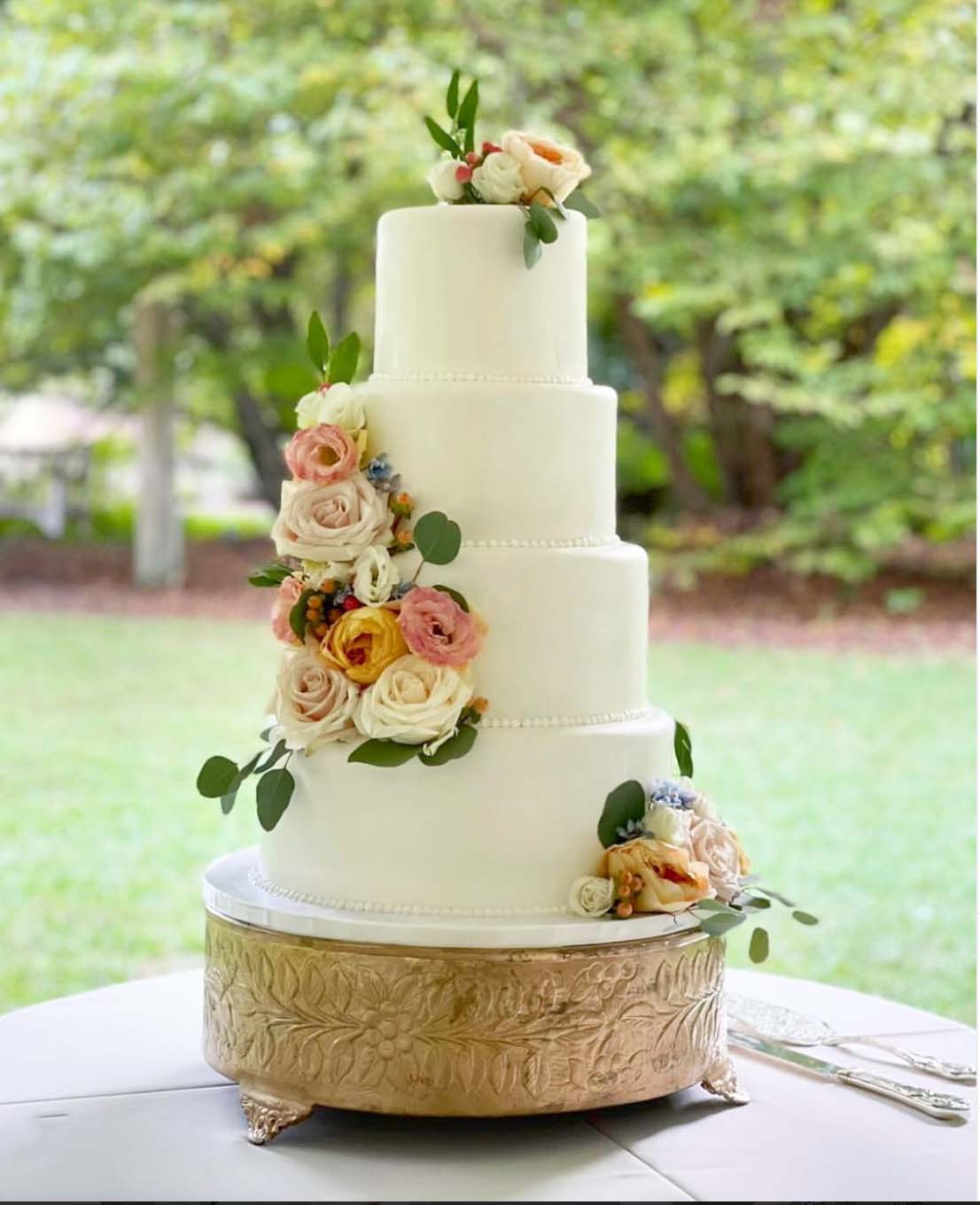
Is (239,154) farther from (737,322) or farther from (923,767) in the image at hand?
(923,767)

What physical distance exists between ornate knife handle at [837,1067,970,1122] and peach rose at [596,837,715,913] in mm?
398

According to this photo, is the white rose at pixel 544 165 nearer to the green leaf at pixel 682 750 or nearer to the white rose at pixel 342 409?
the white rose at pixel 342 409

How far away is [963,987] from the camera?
5473mm

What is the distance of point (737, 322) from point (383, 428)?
25.3 ft

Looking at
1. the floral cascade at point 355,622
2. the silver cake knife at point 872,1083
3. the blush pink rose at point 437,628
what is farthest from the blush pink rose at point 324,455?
the silver cake knife at point 872,1083

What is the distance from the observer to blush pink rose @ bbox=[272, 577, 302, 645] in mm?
2338

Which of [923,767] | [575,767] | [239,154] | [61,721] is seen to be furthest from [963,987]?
[239,154]

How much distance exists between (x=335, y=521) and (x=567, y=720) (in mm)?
431

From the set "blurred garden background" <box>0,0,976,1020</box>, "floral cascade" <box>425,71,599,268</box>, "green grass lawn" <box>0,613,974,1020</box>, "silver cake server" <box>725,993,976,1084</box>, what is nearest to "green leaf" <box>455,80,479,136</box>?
"floral cascade" <box>425,71,599,268</box>

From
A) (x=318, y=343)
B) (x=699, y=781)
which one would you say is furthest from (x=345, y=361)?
(x=699, y=781)

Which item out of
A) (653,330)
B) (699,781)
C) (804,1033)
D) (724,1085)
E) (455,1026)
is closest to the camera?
(455,1026)

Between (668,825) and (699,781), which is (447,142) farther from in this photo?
(699,781)

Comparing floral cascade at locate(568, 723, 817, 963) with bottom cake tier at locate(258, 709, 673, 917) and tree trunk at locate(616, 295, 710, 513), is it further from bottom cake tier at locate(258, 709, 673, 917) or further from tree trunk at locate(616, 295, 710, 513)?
tree trunk at locate(616, 295, 710, 513)

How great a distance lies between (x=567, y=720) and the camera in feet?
7.59
